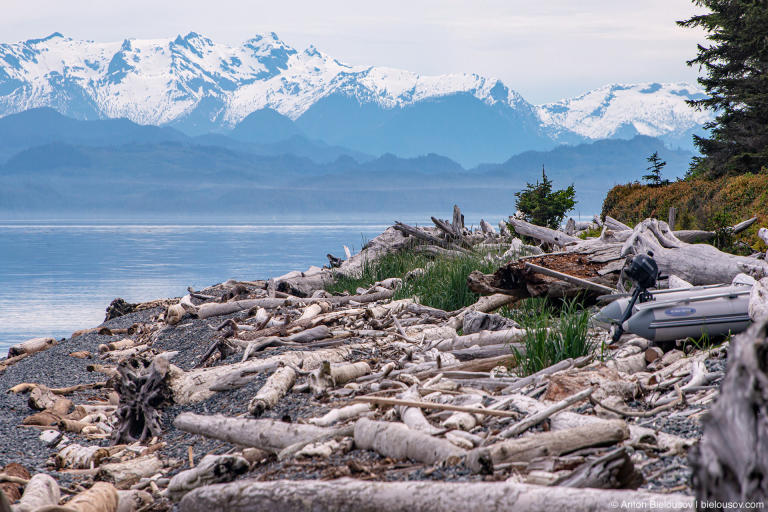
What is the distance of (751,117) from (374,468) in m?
23.6

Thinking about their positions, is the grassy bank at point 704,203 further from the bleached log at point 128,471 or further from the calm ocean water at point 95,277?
the bleached log at point 128,471

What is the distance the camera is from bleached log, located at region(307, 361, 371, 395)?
272 inches

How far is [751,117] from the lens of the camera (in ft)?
76.6

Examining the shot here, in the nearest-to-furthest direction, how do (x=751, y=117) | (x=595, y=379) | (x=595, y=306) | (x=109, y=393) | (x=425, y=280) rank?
(x=595, y=379) < (x=595, y=306) < (x=109, y=393) < (x=425, y=280) < (x=751, y=117)

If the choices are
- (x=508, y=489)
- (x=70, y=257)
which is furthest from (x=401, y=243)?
(x=70, y=257)

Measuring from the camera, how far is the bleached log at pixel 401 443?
4.30 meters

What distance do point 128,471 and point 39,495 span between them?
0.97m

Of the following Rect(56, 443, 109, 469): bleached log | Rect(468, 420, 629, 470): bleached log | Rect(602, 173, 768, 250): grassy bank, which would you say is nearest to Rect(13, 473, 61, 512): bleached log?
Rect(56, 443, 109, 469): bleached log

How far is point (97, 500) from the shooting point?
4.99 meters

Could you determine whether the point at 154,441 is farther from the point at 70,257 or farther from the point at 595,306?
the point at 70,257

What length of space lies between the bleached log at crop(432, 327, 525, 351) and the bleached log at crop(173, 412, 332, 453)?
317 cm

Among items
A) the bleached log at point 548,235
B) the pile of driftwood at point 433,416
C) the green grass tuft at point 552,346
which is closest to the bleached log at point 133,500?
the pile of driftwood at point 433,416

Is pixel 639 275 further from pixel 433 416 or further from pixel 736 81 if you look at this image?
pixel 736 81

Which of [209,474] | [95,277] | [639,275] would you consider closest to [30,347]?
[209,474]
